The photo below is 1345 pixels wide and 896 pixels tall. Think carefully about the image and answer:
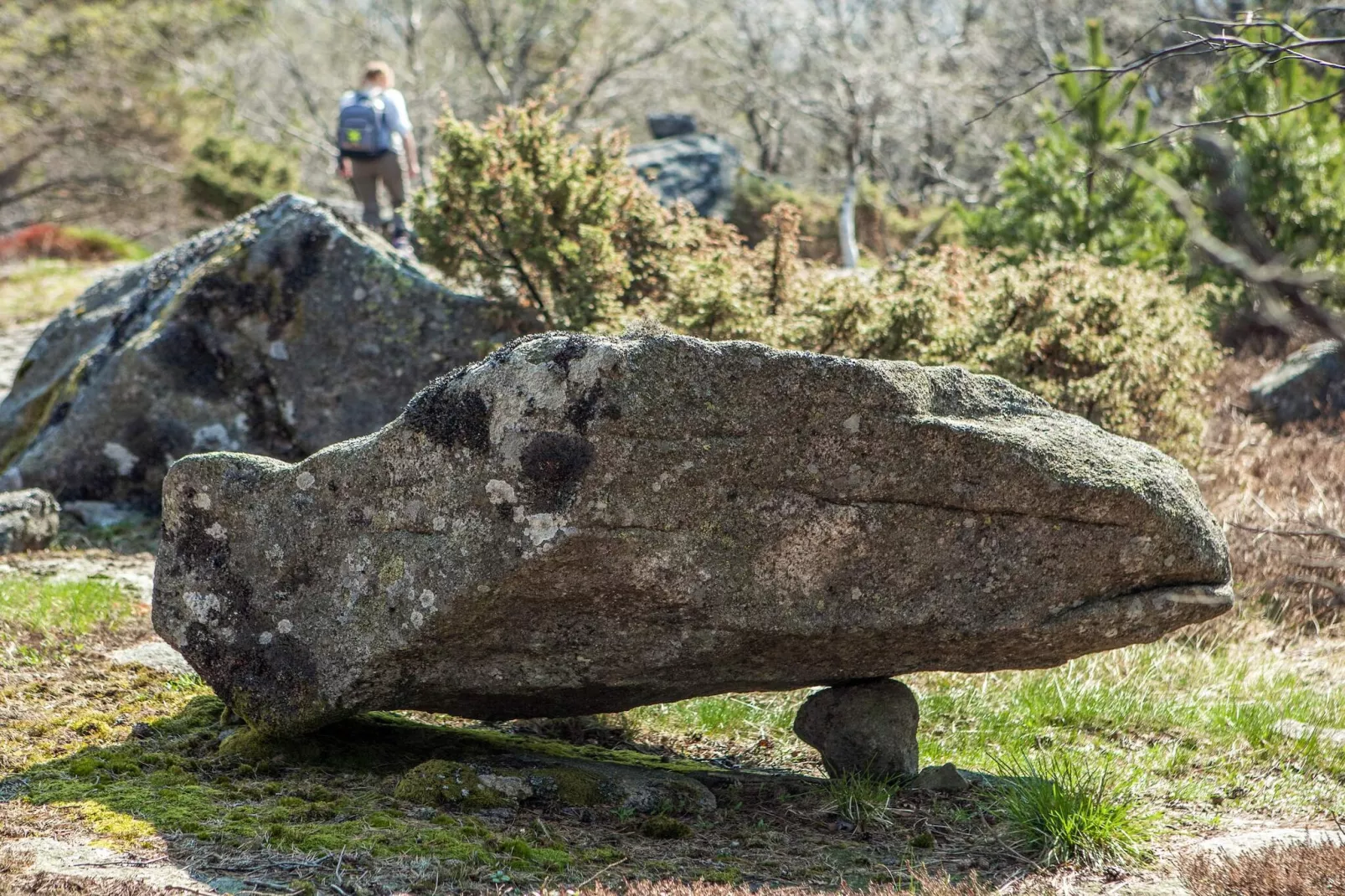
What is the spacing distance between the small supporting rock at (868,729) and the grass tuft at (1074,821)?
2.22 feet

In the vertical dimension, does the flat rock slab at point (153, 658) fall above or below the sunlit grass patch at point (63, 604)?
below

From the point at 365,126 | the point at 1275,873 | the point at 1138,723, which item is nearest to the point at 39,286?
the point at 365,126

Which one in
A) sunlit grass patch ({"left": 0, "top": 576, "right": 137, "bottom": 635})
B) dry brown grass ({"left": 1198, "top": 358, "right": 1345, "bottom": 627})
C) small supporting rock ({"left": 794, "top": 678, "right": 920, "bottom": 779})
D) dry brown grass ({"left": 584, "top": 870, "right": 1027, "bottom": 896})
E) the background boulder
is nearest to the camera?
dry brown grass ({"left": 584, "top": 870, "right": 1027, "bottom": 896})

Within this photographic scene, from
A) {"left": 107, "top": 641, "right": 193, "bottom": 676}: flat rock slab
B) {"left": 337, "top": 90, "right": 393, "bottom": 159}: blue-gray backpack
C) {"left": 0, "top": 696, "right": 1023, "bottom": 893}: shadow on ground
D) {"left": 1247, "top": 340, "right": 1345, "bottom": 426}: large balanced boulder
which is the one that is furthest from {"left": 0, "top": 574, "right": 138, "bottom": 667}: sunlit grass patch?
{"left": 1247, "top": 340, "right": 1345, "bottom": 426}: large balanced boulder

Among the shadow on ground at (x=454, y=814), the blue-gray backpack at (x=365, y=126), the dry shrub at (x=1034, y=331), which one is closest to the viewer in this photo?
the shadow on ground at (x=454, y=814)

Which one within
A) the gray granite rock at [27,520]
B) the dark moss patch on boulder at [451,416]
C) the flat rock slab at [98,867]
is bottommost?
the flat rock slab at [98,867]

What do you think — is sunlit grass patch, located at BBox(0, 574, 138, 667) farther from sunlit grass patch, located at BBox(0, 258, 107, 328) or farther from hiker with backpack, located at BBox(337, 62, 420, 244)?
sunlit grass patch, located at BBox(0, 258, 107, 328)

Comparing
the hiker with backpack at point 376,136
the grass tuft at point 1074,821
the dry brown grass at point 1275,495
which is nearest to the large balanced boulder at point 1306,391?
the dry brown grass at point 1275,495

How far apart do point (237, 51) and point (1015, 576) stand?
A: 31693mm

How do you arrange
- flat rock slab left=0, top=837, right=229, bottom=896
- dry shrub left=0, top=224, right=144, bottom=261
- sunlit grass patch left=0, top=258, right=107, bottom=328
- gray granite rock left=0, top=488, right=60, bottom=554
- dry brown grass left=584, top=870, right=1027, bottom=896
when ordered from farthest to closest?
1. dry shrub left=0, top=224, right=144, bottom=261
2. sunlit grass patch left=0, top=258, right=107, bottom=328
3. gray granite rock left=0, top=488, right=60, bottom=554
4. dry brown grass left=584, top=870, right=1027, bottom=896
5. flat rock slab left=0, top=837, right=229, bottom=896

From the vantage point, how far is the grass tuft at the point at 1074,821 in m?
4.58

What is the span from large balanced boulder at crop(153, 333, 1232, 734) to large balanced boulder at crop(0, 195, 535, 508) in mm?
4740

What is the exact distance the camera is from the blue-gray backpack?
13.3m

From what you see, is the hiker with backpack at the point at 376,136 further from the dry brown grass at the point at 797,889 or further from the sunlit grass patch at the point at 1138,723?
the dry brown grass at the point at 797,889
